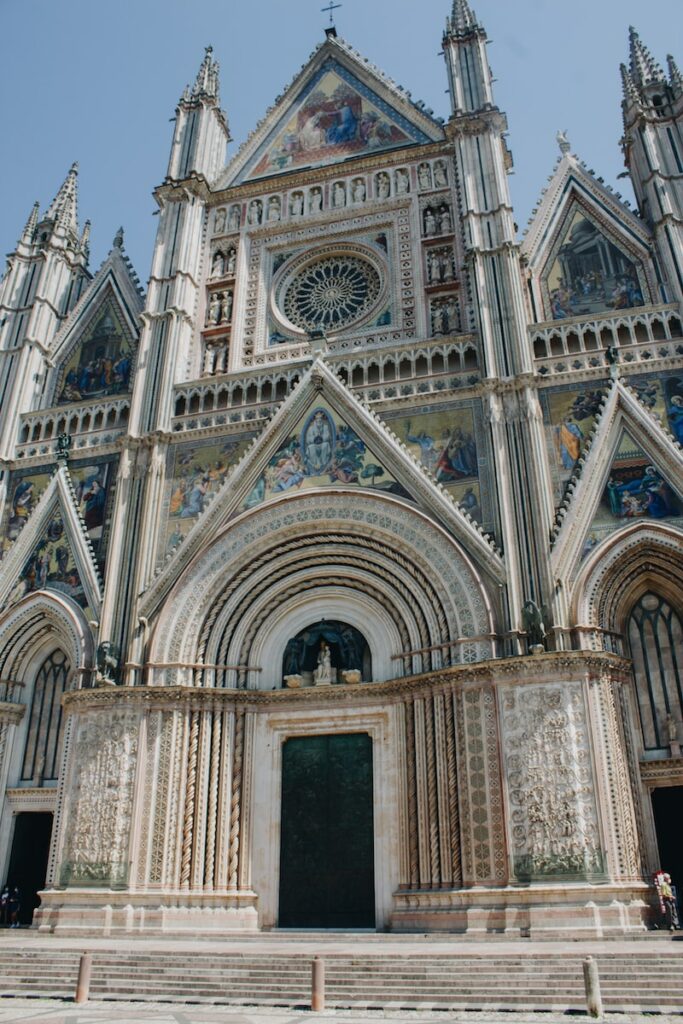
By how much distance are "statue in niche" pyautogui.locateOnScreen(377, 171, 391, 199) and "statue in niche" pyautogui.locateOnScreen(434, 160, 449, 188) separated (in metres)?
1.23

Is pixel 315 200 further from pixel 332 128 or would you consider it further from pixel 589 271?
pixel 589 271

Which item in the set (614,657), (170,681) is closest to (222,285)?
(170,681)

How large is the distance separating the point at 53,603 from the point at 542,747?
410 inches

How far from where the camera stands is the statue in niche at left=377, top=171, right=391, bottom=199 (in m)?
A: 22.2

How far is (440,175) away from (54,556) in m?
13.4

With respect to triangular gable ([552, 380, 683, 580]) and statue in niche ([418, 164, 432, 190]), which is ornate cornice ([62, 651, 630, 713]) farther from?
statue in niche ([418, 164, 432, 190])

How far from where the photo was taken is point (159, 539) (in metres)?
18.3

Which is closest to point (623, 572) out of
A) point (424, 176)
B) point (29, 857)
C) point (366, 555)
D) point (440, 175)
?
point (366, 555)

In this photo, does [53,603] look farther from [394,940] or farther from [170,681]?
[394,940]

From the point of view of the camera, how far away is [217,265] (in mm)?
22875

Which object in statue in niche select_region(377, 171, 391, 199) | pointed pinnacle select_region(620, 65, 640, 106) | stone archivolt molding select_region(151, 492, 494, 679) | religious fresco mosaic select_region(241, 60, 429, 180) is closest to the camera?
stone archivolt molding select_region(151, 492, 494, 679)

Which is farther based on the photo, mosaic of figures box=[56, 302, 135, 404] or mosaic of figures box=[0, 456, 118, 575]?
mosaic of figures box=[56, 302, 135, 404]

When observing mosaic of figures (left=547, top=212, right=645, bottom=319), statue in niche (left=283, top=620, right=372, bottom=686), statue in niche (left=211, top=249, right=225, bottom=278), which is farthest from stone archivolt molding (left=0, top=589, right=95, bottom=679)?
mosaic of figures (left=547, top=212, right=645, bottom=319)

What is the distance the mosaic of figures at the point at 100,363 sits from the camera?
21.6 metres
